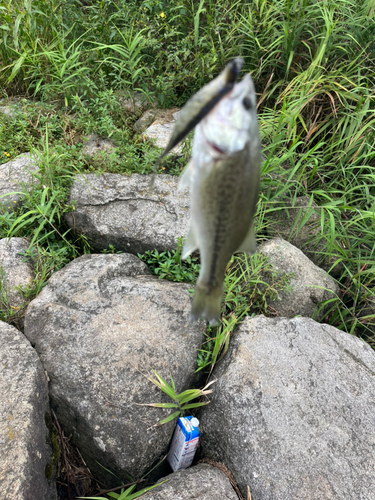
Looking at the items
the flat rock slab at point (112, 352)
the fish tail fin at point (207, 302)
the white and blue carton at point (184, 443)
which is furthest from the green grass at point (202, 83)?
the fish tail fin at point (207, 302)

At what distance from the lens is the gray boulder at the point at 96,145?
3.67m

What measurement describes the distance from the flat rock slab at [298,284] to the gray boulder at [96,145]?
199cm

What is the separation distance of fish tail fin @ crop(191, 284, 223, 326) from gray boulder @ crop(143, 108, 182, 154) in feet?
9.48

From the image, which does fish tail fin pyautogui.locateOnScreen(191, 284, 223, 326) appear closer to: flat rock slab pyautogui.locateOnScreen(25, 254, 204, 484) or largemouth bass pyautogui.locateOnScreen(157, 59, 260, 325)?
largemouth bass pyautogui.locateOnScreen(157, 59, 260, 325)

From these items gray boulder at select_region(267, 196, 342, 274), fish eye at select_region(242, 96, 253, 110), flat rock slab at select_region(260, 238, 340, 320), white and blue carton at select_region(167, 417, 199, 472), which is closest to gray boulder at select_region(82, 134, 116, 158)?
gray boulder at select_region(267, 196, 342, 274)

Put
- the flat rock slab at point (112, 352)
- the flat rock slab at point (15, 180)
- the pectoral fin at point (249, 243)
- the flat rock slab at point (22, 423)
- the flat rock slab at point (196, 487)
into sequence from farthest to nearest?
the flat rock slab at point (15, 180), the flat rock slab at point (112, 352), the flat rock slab at point (196, 487), the flat rock slab at point (22, 423), the pectoral fin at point (249, 243)

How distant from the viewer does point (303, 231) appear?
350 centimetres

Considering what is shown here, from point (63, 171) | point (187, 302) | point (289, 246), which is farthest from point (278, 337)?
point (63, 171)

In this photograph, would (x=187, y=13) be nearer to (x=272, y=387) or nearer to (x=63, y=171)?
(x=63, y=171)

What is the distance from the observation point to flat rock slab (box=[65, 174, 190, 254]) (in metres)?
3.11

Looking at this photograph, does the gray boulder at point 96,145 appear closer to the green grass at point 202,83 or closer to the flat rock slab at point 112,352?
the green grass at point 202,83

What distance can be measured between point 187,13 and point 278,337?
3880 millimetres

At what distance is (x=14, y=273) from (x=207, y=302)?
2263 millimetres

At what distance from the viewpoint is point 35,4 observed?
13.1 ft
